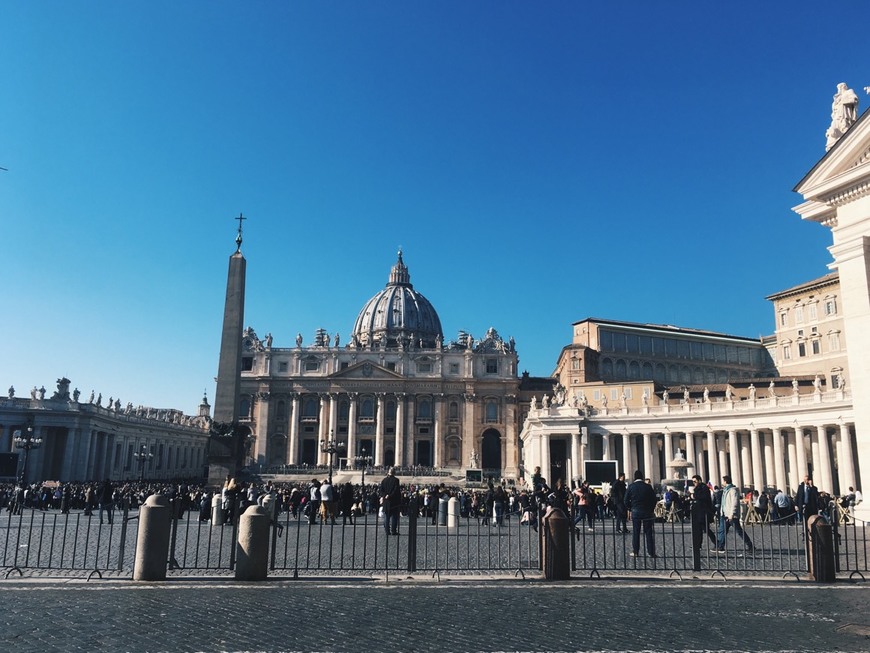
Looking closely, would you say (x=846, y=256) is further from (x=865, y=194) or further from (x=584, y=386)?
(x=584, y=386)

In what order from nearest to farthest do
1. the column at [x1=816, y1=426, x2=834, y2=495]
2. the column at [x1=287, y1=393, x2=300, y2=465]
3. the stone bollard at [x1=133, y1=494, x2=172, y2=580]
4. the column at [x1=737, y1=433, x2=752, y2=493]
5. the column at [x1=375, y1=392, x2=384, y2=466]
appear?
the stone bollard at [x1=133, y1=494, x2=172, y2=580], the column at [x1=816, y1=426, x2=834, y2=495], the column at [x1=737, y1=433, x2=752, y2=493], the column at [x1=375, y1=392, x2=384, y2=466], the column at [x1=287, y1=393, x2=300, y2=465]

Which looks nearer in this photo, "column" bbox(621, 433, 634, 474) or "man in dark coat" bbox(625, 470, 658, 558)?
"man in dark coat" bbox(625, 470, 658, 558)

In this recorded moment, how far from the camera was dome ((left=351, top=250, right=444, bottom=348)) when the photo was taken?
345 ft

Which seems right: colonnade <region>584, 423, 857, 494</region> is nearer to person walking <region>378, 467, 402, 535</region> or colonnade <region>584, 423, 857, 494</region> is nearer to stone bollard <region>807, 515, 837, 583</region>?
person walking <region>378, 467, 402, 535</region>

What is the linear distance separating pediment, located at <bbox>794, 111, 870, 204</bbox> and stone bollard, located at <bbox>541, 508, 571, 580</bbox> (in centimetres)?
1179

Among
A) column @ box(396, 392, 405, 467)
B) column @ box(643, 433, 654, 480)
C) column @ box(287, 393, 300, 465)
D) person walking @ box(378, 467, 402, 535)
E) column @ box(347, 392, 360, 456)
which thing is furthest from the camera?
column @ box(287, 393, 300, 465)

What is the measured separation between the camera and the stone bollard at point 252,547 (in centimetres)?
868

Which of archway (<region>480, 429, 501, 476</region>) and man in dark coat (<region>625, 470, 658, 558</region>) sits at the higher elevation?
archway (<region>480, 429, 501, 476</region>)

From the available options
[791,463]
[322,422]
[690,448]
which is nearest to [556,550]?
[791,463]

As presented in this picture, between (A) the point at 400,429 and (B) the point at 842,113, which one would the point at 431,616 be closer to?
(B) the point at 842,113

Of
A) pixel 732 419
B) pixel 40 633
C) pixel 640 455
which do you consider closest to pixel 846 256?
pixel 40 633

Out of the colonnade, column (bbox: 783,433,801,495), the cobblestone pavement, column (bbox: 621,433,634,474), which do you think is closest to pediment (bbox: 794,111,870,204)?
the cobblestone pavement

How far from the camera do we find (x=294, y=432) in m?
80.3

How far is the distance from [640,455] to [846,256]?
3567cm
